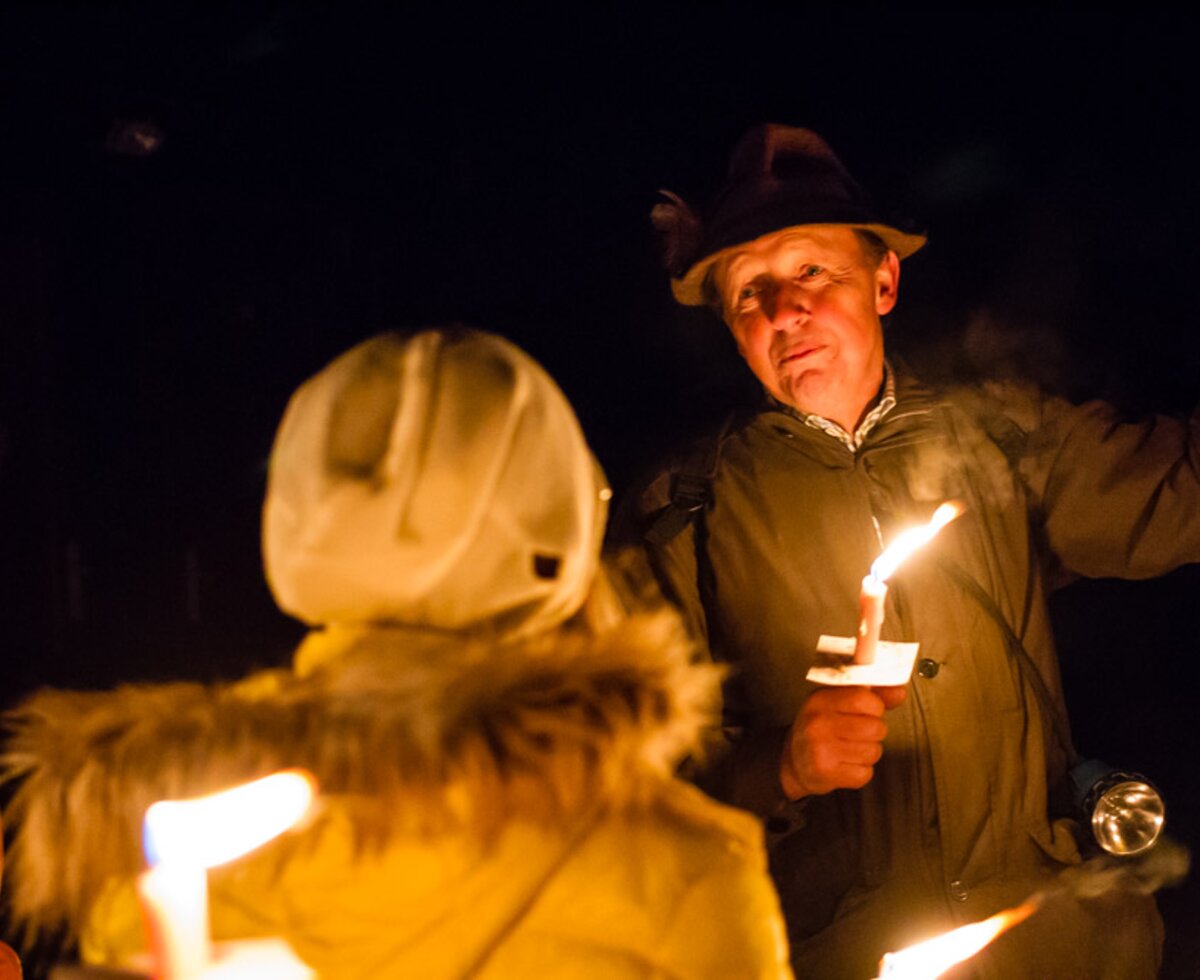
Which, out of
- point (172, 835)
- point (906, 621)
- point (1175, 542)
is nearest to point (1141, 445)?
point (1175, 542)

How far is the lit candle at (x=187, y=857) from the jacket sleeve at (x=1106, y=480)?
7.02 feet

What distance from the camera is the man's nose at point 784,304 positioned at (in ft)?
9.15

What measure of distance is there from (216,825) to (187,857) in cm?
4

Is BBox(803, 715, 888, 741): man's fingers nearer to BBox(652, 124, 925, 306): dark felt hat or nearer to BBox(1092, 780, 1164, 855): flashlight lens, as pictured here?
BBox(1092, 780, 1164, 855): flashlight lens

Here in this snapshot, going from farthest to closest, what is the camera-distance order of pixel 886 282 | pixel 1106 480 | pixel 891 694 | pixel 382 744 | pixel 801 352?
pixel 886 282 → pixel 801 352 → pixel 1106 480 → pixel 891 694 → pixel 382 744

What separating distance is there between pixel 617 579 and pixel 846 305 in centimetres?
91

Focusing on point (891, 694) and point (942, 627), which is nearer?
point (891, 694)

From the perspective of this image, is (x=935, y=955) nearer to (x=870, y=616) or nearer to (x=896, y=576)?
(x=870, y=616)

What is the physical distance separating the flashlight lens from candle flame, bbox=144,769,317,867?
199cm

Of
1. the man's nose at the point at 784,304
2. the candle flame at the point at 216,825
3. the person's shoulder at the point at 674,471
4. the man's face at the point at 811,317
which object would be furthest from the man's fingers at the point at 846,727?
the candle flame at the point at 216,825

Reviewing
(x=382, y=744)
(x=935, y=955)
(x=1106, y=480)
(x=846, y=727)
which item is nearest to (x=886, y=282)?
(x=1106, y=480)

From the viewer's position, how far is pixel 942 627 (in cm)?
259

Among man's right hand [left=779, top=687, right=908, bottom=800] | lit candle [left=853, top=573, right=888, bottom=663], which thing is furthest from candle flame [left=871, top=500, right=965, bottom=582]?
man's right hand [left=779, top=687, right=908, bottom=800]

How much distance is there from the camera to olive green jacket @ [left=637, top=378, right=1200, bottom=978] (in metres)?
2.53
